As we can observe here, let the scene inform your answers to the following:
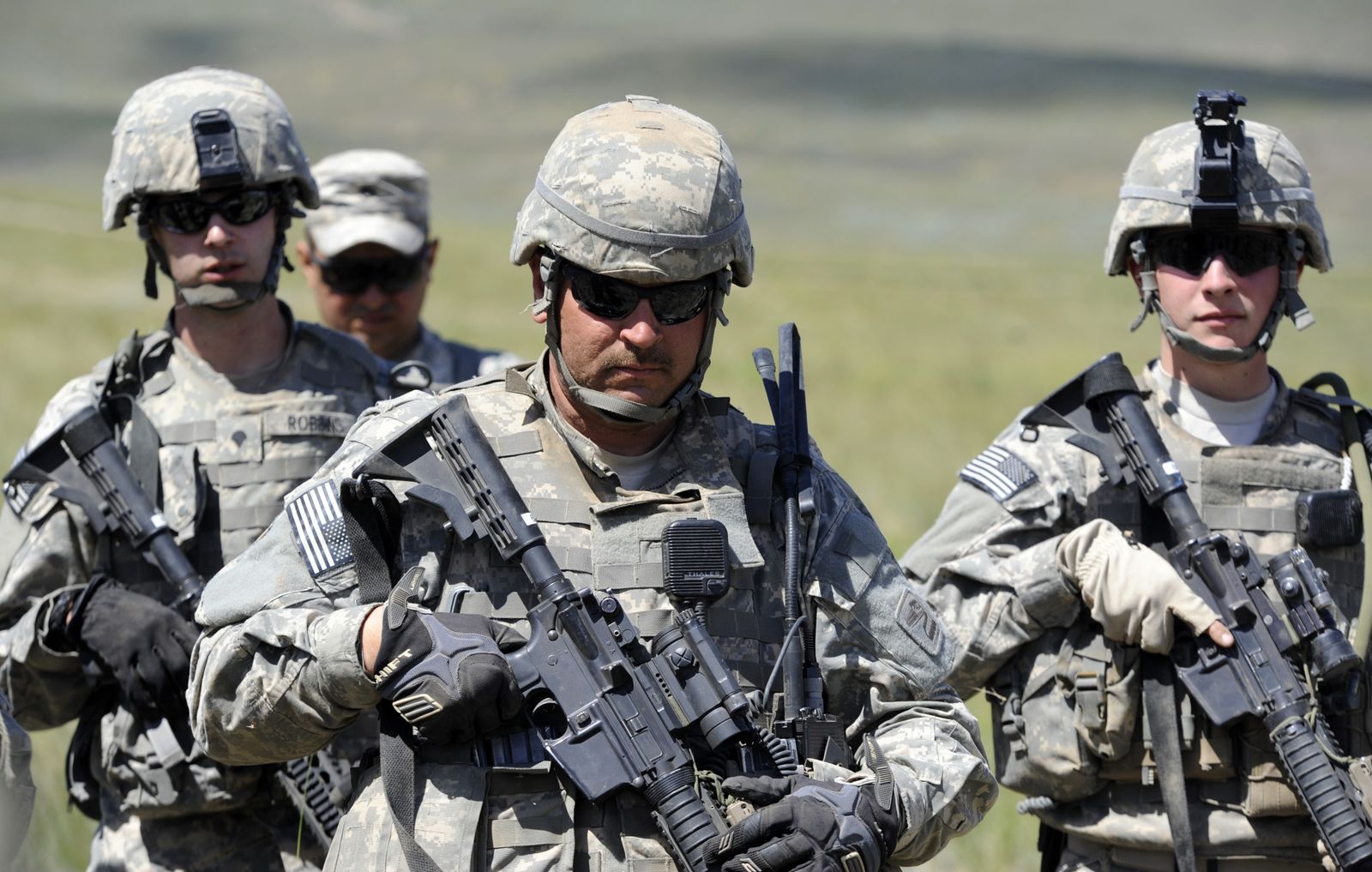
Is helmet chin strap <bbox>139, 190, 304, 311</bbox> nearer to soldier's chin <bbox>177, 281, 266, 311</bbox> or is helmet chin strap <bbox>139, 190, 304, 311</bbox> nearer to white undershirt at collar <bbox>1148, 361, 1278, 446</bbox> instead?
soldier's chin <bbox>177, 281, 266, 311</bbox>

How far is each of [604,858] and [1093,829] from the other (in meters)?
2.24

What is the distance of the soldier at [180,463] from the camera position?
5.86 m

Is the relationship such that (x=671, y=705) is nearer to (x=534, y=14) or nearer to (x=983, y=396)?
(x=983, y=396)

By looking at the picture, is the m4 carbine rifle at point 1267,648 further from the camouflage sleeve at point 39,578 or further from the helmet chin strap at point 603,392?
the camouflage sleeve at point 39,578

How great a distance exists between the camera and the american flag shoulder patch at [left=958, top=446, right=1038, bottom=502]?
5918mm

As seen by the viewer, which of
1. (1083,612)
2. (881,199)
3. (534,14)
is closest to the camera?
(1083,612)

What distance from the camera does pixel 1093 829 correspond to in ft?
19.3

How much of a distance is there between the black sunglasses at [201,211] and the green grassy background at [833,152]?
2495 millimetres

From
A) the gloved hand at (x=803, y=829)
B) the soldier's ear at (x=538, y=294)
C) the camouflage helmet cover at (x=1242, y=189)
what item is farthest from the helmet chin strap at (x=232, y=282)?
the gloved hand at (x=803, y=829)

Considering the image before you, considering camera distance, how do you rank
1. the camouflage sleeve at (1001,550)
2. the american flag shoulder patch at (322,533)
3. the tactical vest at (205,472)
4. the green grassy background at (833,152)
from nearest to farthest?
the american flag shoulder patch at (322,533) < the camouflage sleeve at (1001,550) < the tactical vest at (205,472) < the green grassy background at (833,152)

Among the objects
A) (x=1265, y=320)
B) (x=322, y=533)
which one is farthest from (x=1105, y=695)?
(x=322, y=533)

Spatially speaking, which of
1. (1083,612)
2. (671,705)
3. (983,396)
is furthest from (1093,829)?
(983,396)

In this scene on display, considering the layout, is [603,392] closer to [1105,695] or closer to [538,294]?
[538,294]

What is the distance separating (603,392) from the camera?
4.36 meters
